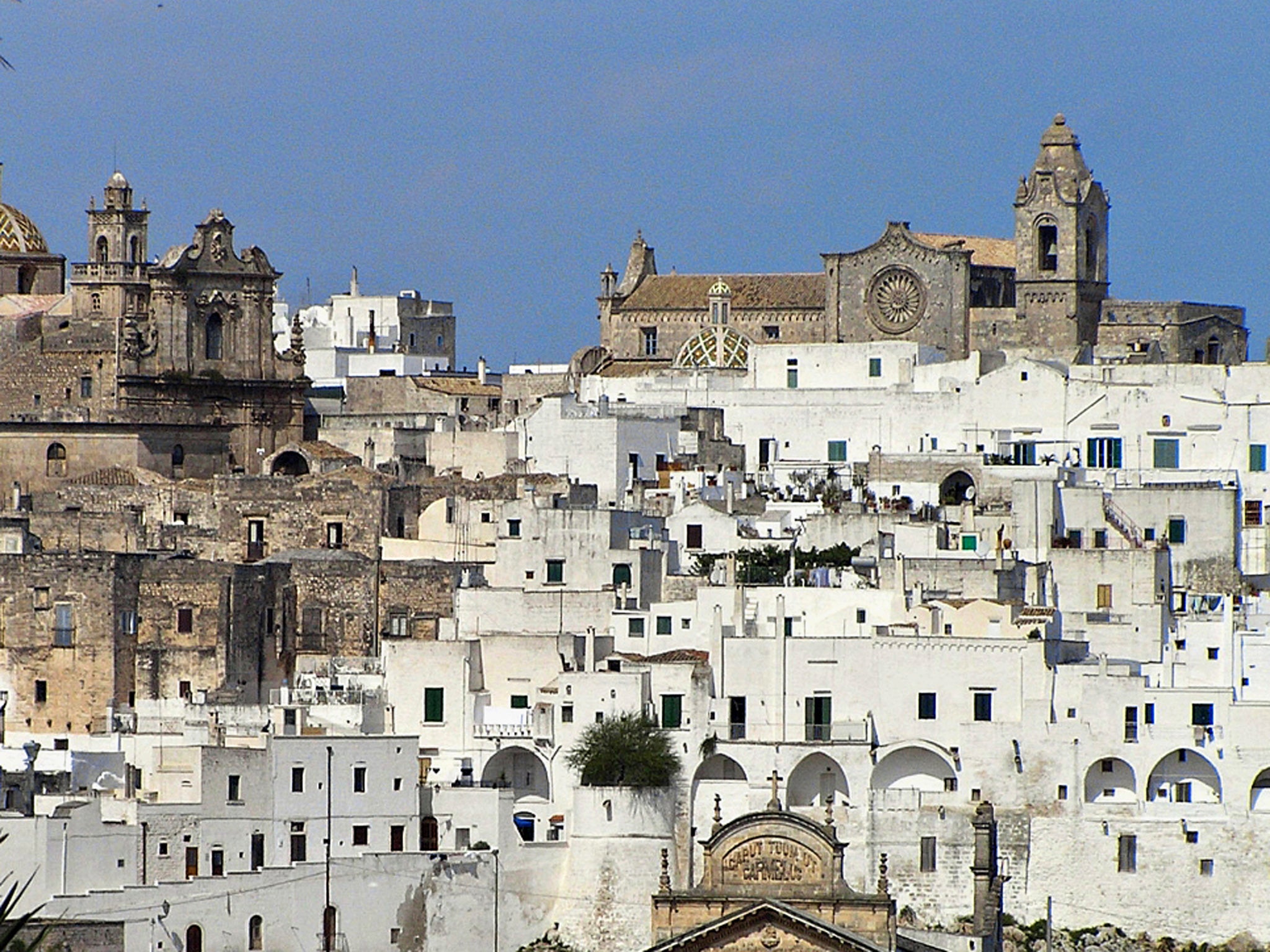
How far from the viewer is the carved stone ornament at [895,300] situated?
7619 cm

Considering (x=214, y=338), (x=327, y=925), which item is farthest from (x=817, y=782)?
(x=214, y=338)

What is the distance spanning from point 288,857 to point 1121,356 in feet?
86.3

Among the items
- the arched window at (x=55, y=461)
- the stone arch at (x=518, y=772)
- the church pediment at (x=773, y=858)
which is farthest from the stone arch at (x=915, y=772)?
the arched window at (x=55, y=461)

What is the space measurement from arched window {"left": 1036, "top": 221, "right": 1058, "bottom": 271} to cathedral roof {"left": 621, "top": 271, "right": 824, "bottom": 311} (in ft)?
15.7

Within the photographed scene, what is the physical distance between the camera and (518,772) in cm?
5666

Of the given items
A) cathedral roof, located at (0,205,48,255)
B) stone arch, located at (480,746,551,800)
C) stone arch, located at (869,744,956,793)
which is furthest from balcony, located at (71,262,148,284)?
stone arch, located at (869,744,956,793)

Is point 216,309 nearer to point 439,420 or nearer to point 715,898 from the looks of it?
point 439,420

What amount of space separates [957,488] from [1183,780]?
1423cm

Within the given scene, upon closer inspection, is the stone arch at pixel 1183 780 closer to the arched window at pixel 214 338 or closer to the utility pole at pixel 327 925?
the utility pole at pixel 327 925

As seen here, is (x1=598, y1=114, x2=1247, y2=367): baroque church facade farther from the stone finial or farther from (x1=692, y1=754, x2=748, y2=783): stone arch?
(x1=692, y1=754, x2=748, y2=783): stone arch

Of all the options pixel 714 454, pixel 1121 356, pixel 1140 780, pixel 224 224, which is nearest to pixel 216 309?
pixel 224 224

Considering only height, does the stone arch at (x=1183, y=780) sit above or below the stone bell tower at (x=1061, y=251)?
below

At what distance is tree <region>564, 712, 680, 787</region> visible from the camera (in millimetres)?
54531

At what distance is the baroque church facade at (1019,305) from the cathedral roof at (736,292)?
8 centimetres
